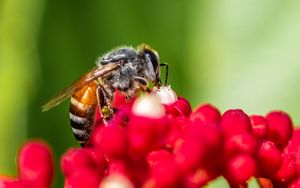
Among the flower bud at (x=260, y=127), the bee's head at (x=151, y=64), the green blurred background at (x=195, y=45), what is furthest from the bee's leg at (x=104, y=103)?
the green blurred background at (x=195, y=45)

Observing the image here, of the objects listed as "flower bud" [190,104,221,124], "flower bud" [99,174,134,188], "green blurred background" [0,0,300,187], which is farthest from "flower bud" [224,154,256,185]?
"green blurred background" [0,0,300,187]

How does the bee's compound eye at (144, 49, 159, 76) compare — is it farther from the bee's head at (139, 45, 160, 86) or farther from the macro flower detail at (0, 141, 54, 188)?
the macro flower detail at (0, 141, 54, 188)

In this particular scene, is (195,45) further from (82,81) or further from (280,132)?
(280,132)

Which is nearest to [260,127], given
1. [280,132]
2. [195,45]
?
[280,132]

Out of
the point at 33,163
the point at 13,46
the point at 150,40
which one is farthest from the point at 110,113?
the point at 150,40

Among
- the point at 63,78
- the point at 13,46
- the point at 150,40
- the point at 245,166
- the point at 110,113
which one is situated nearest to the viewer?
the point at 245,166

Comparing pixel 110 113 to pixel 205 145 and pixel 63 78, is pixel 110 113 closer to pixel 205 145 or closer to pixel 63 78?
pixel 205 145

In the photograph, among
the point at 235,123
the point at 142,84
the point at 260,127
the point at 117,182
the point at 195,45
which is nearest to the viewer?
the point at 117,182
